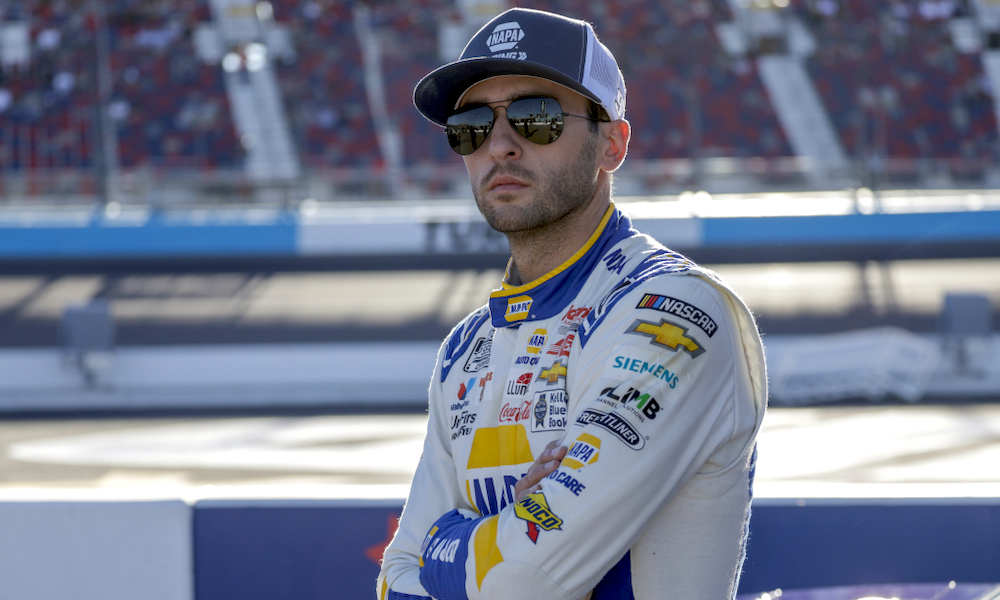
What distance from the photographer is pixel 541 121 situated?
1.63 metres

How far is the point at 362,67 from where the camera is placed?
52.6ft

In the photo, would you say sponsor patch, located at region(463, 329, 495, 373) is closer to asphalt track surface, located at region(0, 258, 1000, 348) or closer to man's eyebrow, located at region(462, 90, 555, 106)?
man's eyebrow, located at region(462, 90, 555, 106)

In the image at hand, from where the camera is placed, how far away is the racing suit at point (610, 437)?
138 cm

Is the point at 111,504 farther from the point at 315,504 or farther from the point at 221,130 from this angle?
the point at 221,130

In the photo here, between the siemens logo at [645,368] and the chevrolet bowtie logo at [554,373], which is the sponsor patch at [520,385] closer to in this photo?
the chevrolet bowtie logo at [554,373]

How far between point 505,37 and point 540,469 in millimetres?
688

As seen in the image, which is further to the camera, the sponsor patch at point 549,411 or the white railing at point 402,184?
the white railing at point 402,184

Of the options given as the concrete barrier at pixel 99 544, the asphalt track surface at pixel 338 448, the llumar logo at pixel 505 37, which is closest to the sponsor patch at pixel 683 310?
the llumar logo at pixel 505 37

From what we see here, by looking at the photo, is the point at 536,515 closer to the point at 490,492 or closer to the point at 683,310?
the point at 490,492

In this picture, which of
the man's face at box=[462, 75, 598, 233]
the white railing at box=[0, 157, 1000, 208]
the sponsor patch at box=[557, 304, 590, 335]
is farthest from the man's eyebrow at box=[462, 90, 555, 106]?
the white railing at box=[0, 157, 1000, 208]

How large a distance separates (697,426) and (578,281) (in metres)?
0.34

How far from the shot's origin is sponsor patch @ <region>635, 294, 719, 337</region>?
1.44 meters

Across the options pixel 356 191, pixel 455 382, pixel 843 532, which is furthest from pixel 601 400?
pixel 356 191

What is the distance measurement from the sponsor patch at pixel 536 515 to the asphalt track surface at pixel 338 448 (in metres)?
4.74
